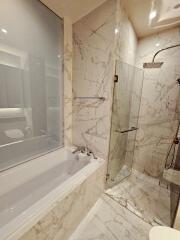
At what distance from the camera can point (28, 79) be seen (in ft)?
5.11

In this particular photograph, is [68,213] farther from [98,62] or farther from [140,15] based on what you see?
[140,15]

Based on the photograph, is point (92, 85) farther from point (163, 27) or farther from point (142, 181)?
point (142, 181)

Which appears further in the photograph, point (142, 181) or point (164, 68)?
point (142, 181)

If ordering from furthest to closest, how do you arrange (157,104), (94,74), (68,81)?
(157,104) < (68,81) < (94,74)

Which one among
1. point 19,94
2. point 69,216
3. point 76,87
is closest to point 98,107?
point 76,87

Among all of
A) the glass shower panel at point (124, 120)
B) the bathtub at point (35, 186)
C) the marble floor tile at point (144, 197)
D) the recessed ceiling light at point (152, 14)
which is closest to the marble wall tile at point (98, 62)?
the glass shower panel at point (124, 120)

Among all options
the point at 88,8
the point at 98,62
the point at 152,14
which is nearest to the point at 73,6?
the point at 88,8

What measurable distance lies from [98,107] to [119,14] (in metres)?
1.13

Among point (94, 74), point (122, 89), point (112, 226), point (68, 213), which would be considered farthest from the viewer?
point (122, 89)

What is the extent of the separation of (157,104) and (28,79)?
1977mm

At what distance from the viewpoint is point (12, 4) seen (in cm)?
131

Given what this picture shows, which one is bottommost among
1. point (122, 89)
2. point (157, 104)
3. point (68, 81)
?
point (157, 104)

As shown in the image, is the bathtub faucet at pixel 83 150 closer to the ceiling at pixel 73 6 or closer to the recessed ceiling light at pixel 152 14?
the ceiling at pixel 73 6

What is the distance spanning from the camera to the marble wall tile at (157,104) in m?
1.96
